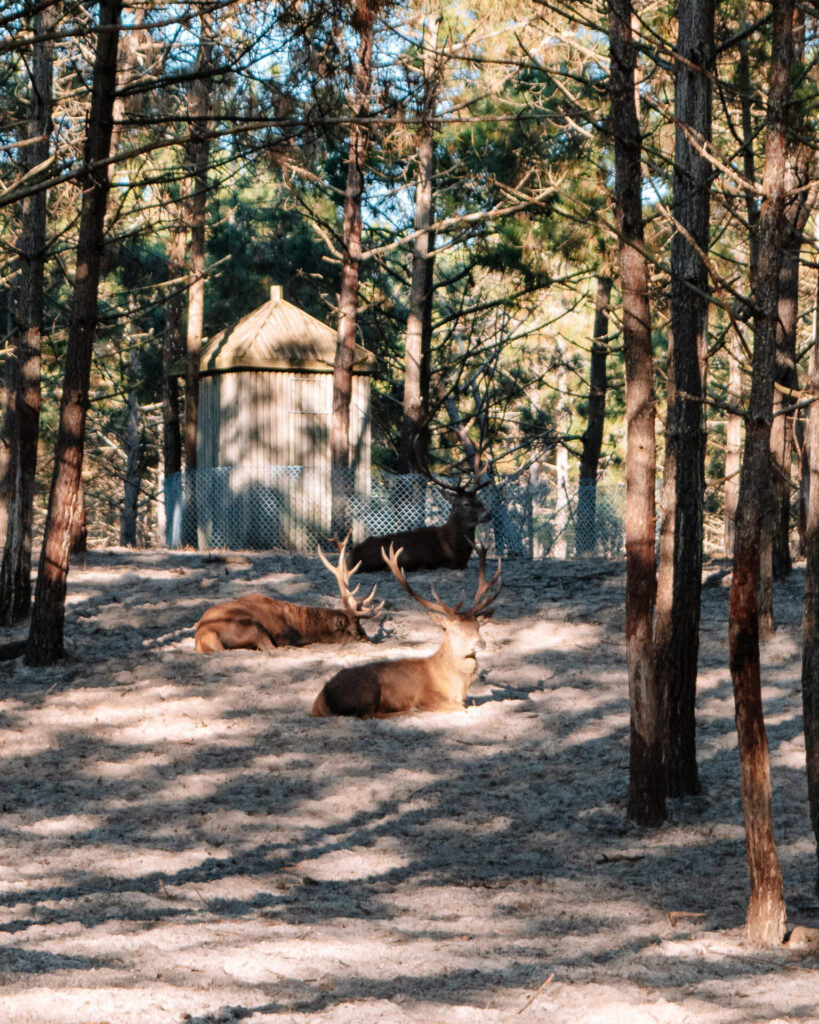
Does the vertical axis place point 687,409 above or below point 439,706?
above

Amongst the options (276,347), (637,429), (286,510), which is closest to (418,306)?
(276,347)

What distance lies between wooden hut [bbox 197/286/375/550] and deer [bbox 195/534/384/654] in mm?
7496

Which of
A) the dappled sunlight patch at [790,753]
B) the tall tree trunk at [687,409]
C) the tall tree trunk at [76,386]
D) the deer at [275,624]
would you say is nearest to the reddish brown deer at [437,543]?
the deer at [275,624]

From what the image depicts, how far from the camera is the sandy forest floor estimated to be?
16.6 ft

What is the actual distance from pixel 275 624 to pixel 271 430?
959 cm

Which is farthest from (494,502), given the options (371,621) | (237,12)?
(237,12)

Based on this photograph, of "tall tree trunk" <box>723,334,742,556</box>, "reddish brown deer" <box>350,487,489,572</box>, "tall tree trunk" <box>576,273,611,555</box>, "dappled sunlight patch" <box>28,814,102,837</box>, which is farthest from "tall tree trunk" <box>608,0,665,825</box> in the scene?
"tall tree trunk" <box>723,334,742,556</box>

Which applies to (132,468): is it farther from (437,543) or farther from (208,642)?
(208,642)

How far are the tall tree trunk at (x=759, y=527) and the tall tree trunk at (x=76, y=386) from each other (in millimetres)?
7594

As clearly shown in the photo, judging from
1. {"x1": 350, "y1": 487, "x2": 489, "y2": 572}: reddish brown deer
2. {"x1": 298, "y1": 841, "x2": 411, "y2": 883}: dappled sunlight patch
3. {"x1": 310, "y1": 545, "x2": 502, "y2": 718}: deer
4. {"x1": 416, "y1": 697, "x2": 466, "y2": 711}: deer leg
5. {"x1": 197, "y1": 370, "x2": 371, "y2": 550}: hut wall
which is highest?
{"x1": 197, "y1": 370, "x2": 371, "y2": 550}: hut wall

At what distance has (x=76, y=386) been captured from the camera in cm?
1207

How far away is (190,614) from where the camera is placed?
14.8 m

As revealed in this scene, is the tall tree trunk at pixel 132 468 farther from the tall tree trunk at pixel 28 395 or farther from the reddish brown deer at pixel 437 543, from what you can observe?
the tall tree trunk at pixel 28 395

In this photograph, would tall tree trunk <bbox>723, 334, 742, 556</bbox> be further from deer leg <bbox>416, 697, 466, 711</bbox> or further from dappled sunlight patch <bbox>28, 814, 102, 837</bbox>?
dappled sunlight patch <bbox>28, 814, 102, 837</bbox>
